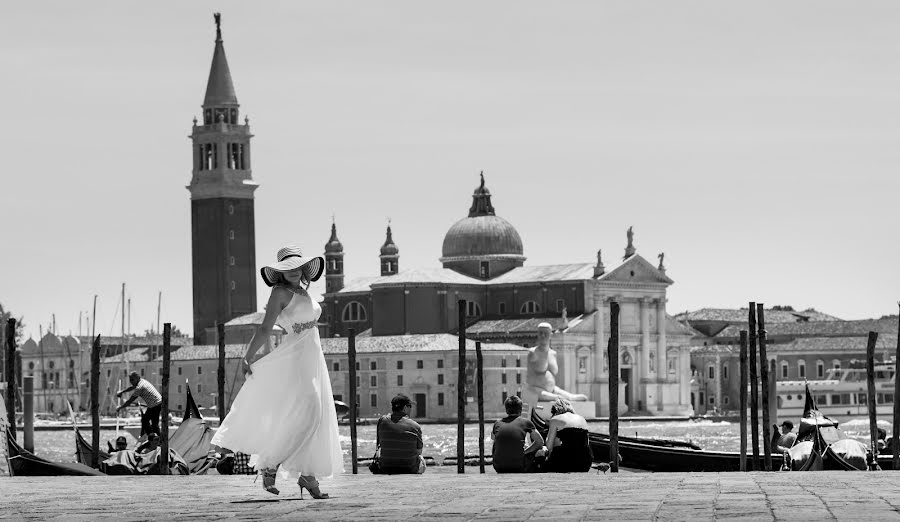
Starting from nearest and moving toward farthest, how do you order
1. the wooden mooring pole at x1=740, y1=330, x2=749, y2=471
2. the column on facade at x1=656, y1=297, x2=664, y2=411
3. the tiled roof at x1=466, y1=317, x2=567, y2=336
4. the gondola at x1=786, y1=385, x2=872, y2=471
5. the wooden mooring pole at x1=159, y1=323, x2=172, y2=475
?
the gondola at x1=786, y1=385, x2=872, y2=471 → the wooden mooring pole at x1=159, y1=323, x2=172, y2=475 → the wooden mooring pole at x1=740, y1=330, x2=749, y2=471 → the tiled roof at x1=466, y1=317, x2=567, y2=336 → the column on facade at x1=656, y1=297, x2=664, y2=411

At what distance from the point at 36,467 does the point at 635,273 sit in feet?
271

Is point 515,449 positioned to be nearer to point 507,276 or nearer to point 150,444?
point 150,444

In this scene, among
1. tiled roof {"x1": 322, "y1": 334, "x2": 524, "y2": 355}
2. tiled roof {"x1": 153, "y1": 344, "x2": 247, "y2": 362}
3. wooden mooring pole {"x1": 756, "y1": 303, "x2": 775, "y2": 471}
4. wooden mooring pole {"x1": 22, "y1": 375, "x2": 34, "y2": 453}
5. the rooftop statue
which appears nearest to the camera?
wooden mooring pole {"x1": 756, "y1": 303, "x2": 775, "y2": 471}

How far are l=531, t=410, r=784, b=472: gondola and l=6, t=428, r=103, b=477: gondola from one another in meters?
7.53

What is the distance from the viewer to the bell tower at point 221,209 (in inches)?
3878

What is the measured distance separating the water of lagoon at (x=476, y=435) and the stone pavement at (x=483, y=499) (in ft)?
135

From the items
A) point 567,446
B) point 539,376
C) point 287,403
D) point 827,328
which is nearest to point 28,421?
point 539,376

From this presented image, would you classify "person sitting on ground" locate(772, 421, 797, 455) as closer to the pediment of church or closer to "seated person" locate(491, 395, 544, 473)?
"seated person" locate(491, 395, 544, 473)

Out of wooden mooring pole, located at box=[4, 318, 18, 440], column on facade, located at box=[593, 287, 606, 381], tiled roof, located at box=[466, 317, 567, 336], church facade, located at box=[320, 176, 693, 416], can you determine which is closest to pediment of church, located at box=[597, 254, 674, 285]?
church facade, located at box=[320, 176, 693, 416]

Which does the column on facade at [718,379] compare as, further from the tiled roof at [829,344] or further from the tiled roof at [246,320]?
the tiled roof at [246,320]

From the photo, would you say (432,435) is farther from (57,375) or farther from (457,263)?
(57,375)

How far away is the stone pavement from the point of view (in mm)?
8547

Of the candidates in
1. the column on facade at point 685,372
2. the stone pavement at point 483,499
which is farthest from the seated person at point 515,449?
the column on facade at point 685,372

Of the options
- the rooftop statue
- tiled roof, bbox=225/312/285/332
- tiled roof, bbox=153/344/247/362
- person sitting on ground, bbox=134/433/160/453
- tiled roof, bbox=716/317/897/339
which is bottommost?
person sitting on ground, bbox=134/433/160/453
